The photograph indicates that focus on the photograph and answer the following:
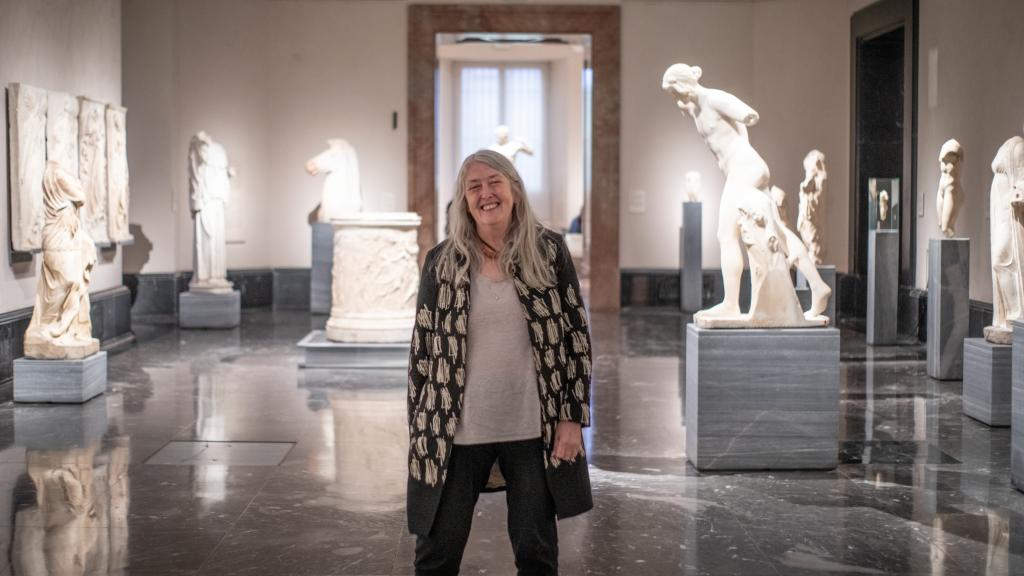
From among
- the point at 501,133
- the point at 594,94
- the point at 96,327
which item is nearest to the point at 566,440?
the point at 96,327

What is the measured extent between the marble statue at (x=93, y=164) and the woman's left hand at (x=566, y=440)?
370 inches

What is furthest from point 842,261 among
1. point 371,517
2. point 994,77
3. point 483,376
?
point 483,376

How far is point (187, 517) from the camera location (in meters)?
5.79

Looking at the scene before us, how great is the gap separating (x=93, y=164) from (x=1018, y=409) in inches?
382

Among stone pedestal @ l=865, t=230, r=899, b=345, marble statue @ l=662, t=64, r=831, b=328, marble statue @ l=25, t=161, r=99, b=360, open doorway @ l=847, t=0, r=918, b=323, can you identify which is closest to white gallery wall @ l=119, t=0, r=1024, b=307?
open doorway @ l=847, t=0, r=918, b=323

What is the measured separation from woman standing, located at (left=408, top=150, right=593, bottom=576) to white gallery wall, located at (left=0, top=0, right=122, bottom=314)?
742cm

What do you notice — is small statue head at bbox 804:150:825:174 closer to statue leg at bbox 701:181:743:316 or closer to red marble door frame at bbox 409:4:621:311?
red marble door frame at bbox 409:4:621:311

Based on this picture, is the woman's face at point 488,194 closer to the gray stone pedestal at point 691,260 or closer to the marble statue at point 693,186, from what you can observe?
the gray stone pedestal at point 691,260

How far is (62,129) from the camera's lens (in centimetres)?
1116

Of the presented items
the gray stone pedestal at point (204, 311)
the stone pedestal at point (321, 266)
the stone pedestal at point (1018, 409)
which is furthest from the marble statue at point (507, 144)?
the stone pedestal at point (1018, 409)

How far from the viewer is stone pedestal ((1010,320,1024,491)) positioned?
629 cm

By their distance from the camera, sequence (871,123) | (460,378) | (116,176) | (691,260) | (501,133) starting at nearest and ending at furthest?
(460,378) → (116,176) → (871,123) → (501,133) → (691,260)

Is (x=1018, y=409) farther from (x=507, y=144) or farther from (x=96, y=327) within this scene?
(x=507, y=144)

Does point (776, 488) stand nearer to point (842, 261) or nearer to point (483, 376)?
point (483, 376)
